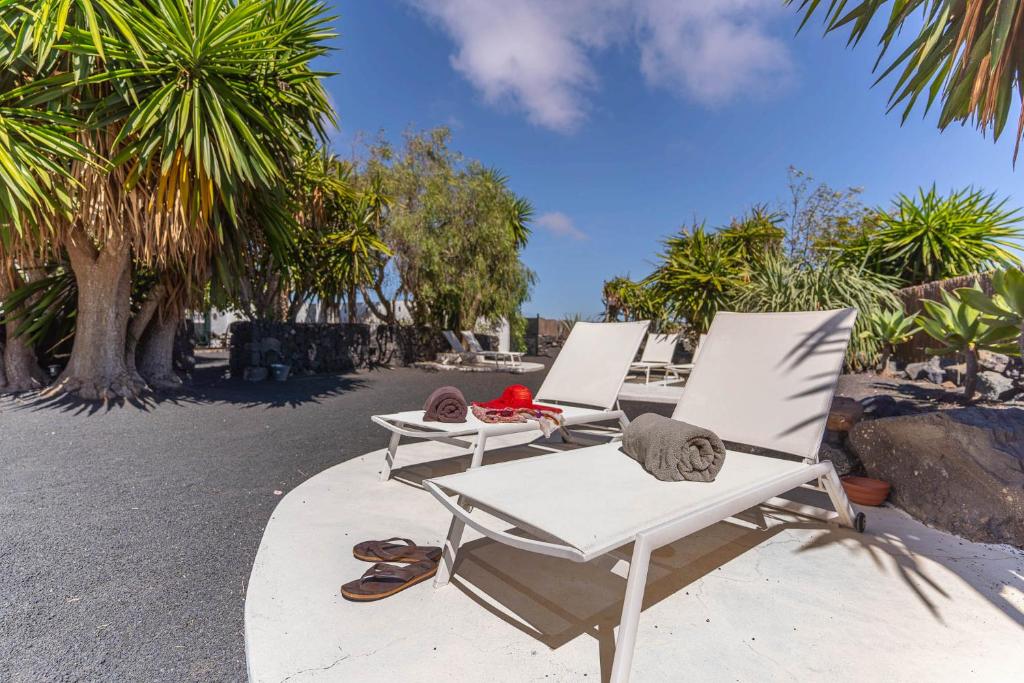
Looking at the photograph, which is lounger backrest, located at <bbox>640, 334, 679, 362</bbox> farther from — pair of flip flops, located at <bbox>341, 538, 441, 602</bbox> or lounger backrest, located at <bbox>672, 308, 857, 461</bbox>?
pair of flip flops, located at <bbox>341, 538, 441, 602</bbox>

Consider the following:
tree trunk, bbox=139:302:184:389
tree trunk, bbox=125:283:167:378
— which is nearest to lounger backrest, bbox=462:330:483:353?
tree trunk, bbox=139:302:184:389

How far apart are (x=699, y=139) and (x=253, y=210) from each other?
13.1m

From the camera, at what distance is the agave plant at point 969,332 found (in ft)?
10.3

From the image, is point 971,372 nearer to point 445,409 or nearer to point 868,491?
point 868,491

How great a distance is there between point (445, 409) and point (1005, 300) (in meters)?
3.38

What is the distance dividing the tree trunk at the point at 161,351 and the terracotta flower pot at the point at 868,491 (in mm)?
7584

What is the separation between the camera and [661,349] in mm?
8773

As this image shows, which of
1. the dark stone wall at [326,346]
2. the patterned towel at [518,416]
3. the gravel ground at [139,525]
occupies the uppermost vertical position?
the dark stone wall at [326,346]

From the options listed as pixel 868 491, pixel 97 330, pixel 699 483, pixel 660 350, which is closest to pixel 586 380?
pixel 868 491

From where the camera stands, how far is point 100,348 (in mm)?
5652

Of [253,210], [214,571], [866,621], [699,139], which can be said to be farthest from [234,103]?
[699,139]

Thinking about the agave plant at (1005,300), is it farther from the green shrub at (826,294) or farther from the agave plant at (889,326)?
the green shrub at (826,294)

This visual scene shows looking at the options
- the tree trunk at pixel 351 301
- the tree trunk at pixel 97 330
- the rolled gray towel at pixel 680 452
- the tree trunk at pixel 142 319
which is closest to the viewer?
the rolled gray towel at pixel 680 452

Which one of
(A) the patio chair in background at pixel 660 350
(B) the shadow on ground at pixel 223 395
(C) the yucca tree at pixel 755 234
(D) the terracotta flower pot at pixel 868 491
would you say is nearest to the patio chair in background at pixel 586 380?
(D) the terracotta flower pot at pixel 868 491
